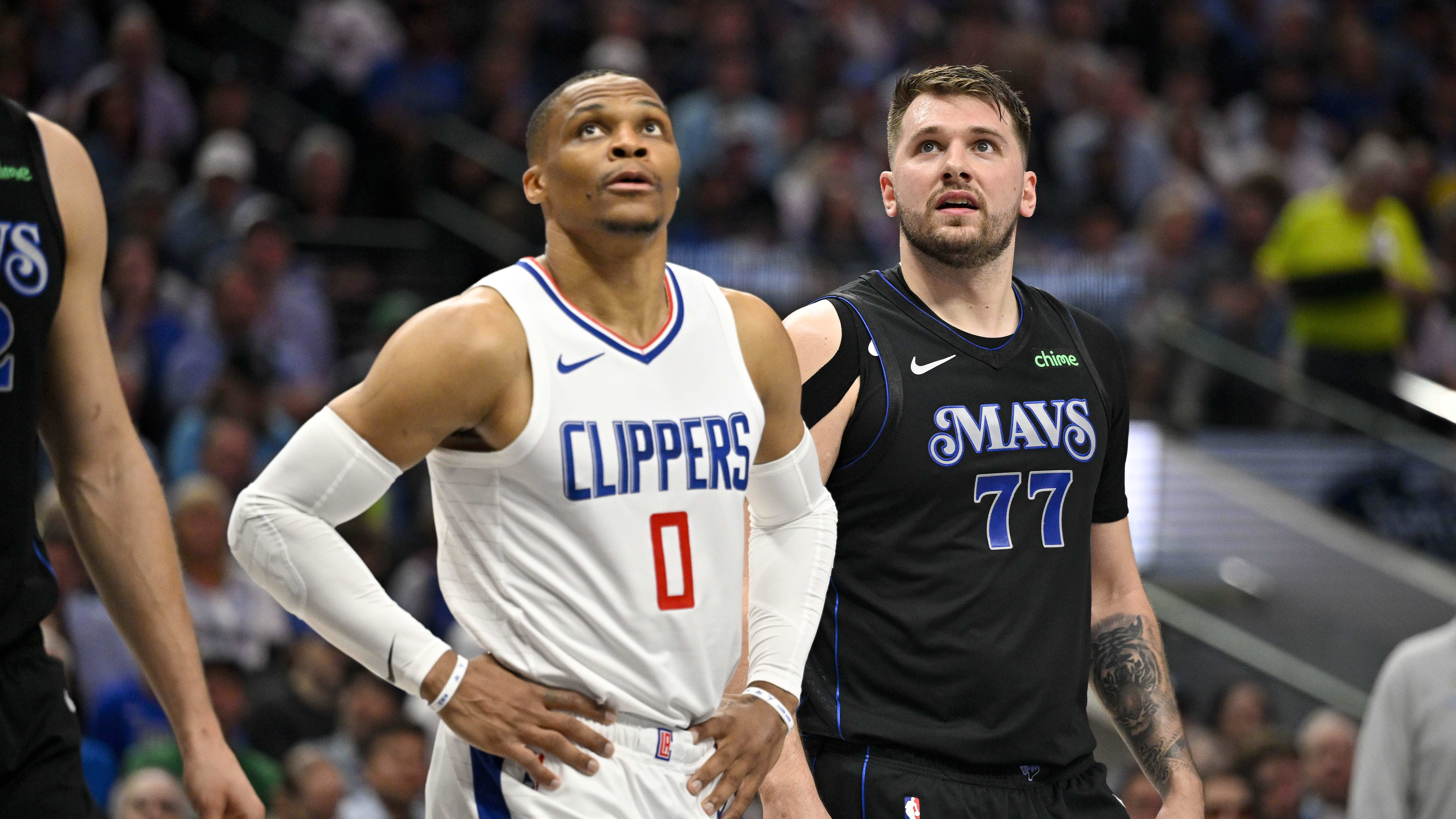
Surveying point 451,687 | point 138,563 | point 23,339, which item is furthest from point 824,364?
point 23,339

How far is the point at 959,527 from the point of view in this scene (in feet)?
12.4

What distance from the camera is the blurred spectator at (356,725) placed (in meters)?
7.11

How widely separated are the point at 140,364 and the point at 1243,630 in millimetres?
6109

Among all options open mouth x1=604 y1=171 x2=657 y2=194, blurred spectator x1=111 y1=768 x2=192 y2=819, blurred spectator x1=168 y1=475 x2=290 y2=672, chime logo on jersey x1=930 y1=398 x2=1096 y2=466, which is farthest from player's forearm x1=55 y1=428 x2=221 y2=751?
blurred spectator x1=168 y1=475 x2=290 y2=672

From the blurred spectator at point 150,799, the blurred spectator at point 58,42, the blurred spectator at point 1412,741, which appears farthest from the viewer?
the blurred spectator at point 58,42

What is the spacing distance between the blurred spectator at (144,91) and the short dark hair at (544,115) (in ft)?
24.5

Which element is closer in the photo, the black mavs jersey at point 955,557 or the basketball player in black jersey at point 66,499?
the basketball player in black jersey at point 66,499

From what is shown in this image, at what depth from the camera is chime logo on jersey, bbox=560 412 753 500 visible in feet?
9.95

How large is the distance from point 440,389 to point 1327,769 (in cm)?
581

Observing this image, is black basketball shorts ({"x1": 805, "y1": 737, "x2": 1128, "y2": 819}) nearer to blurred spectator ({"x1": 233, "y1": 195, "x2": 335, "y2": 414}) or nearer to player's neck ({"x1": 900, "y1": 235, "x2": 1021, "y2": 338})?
player's neck ({"x1": 900, "y1": 235, "x2": 1021, "y2": 338})

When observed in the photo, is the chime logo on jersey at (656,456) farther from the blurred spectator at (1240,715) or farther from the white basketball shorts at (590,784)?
the blurred spectator at (1240,715)

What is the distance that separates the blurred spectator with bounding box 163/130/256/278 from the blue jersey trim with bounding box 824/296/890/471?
258 inches

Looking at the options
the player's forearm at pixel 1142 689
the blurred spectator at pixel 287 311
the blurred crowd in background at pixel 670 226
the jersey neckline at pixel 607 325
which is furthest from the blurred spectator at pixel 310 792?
the jersey neckline at pixel 607 325

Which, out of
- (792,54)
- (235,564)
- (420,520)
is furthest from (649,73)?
(235,564)
